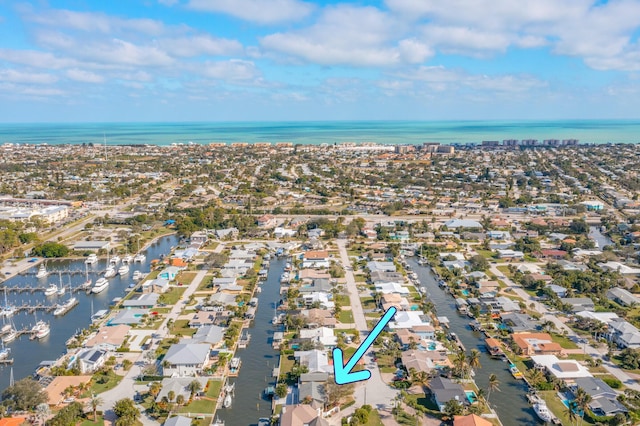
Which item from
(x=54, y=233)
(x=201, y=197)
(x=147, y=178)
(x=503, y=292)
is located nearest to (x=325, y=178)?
(x=201, y=197)

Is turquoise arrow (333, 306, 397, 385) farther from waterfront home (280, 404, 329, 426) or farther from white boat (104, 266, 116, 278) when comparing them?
white boat (104, 266, 116, 278)

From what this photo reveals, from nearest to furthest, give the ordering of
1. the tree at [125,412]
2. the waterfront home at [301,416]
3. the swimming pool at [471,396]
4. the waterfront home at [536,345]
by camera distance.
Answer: the waterfront home at [301,416] → the tree at [125,412] → the swimming pool at [471,396] → the waterfront home at [536,345]

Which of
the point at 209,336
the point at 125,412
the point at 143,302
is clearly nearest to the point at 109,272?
the point at 143,302

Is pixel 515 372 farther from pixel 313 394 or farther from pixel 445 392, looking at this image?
pixel 313 394

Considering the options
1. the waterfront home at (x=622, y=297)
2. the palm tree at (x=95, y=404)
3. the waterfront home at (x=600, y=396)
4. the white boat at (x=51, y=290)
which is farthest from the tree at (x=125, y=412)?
the waterfront home at (x=622, y=297)

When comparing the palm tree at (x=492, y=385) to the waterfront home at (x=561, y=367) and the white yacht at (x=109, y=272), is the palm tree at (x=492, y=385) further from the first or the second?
the white yacht at (x=109, y=272)

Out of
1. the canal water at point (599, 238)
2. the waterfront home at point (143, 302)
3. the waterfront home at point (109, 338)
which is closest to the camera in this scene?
the waterfront home at point (109, 338)

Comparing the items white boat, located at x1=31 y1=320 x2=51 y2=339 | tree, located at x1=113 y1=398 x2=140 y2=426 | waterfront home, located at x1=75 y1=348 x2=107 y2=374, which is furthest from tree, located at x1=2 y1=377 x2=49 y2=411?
white boat, located at x1=31 y1=320 x2=51 y2=339

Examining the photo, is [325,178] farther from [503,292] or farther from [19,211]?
[503,292]
